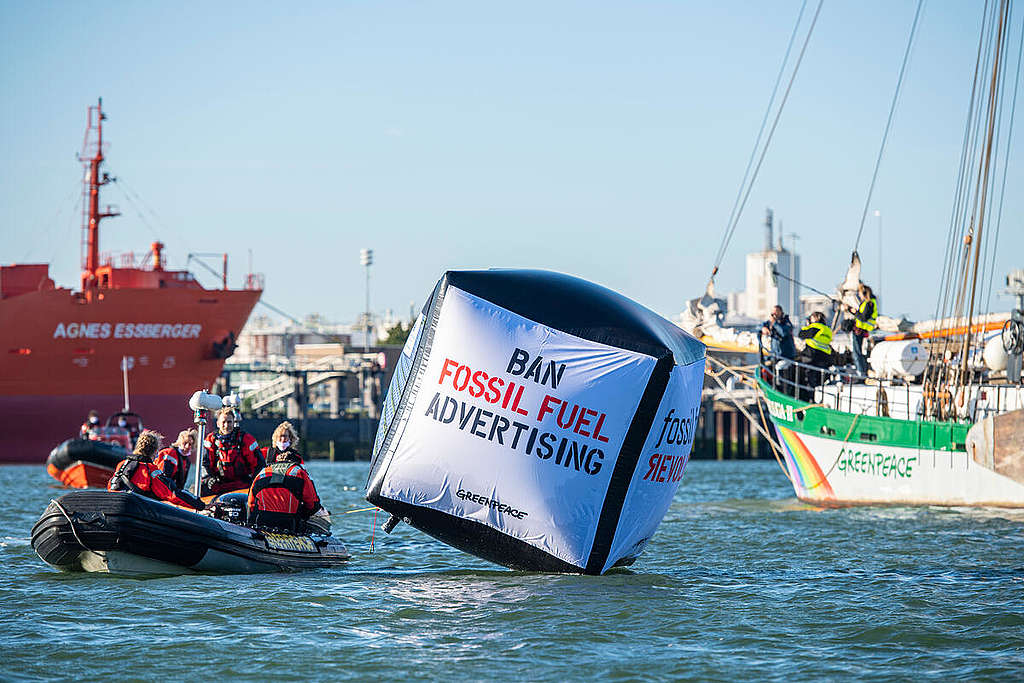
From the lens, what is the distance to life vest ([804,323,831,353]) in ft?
82.2

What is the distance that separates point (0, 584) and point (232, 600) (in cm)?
307

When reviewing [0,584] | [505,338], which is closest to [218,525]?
[0,584]

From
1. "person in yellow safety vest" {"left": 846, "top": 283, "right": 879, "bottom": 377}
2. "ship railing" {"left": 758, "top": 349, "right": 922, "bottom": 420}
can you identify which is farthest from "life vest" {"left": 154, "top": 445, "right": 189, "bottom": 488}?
"person in yellow safety vest" {"left": 846, "top": 283, "right": 879, "bottom": 377}

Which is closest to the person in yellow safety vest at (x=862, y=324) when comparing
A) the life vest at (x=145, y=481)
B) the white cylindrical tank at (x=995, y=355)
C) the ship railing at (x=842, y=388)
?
the ship railing at (x=842, y=388)

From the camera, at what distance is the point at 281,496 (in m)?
14.2

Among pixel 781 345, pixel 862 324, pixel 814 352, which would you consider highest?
pixel 862 324

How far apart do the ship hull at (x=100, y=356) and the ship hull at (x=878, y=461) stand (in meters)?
24.8

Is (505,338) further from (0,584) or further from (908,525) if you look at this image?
(908,525)

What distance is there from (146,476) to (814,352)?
50.9 feet

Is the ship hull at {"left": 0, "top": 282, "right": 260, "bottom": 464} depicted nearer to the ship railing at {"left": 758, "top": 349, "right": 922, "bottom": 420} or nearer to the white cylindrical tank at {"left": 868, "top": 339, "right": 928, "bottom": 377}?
the ship railing at {"left": 758, "top": 349, "right": 922, "bottom": 420}

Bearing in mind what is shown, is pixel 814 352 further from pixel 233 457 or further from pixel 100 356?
pixel 100 356

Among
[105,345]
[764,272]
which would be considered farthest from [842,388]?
[764,272]

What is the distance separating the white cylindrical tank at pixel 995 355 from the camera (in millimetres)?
23312

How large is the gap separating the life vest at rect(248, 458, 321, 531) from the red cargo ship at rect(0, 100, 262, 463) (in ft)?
99.2
